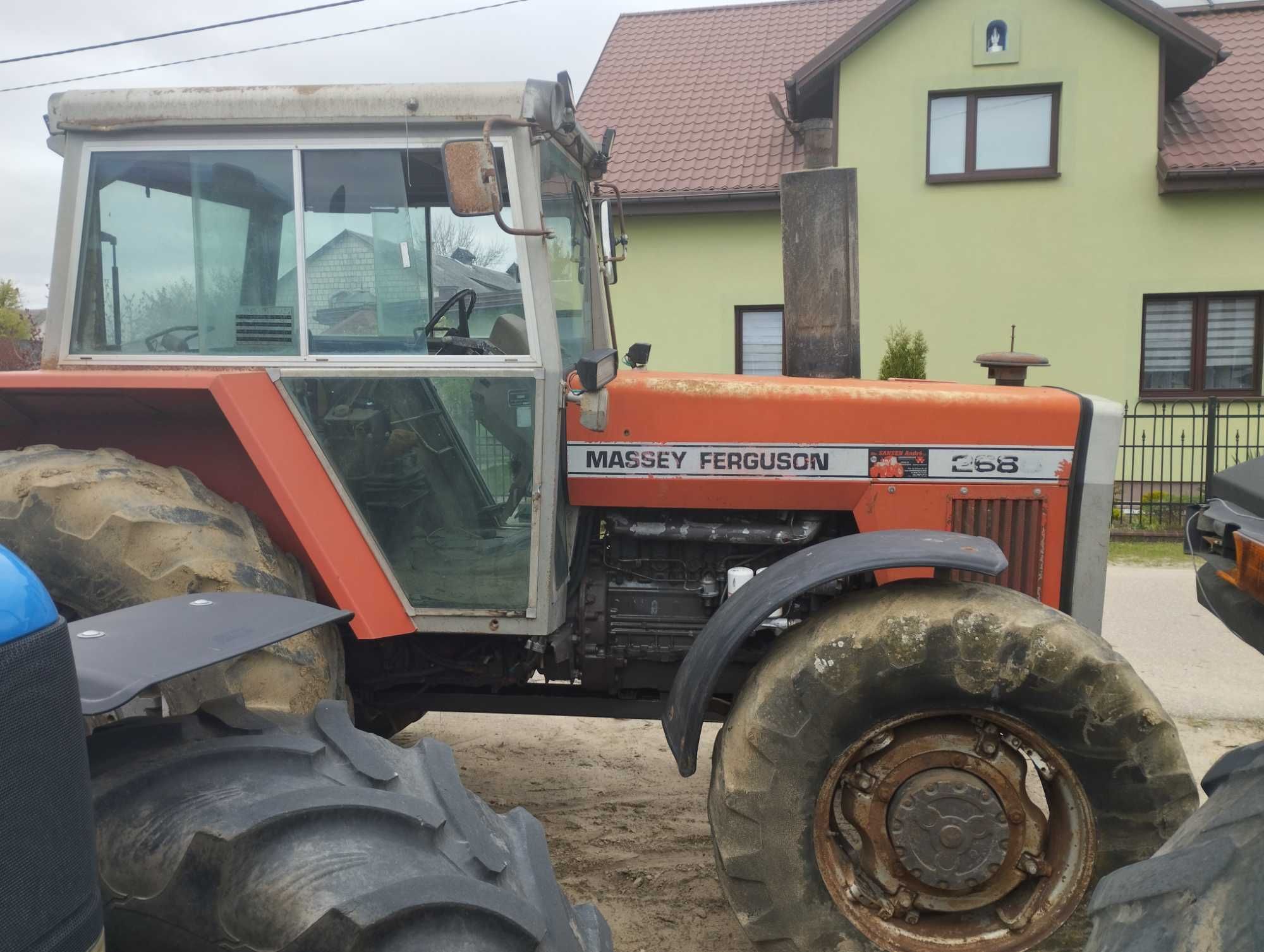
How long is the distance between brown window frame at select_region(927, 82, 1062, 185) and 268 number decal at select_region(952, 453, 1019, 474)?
1016 cm

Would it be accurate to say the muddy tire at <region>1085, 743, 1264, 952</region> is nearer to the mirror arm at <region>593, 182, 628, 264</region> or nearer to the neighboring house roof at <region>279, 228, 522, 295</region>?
the neighboring house roof at <region>279, 228, 522, 295</region>

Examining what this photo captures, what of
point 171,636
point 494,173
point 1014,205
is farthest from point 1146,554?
point 171,636

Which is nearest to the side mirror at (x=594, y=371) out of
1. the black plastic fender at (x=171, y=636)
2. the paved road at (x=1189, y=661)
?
the black plastic fender at (x=171, y=636)

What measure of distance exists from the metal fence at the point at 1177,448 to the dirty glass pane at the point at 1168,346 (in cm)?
39

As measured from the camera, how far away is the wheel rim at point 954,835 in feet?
8.82

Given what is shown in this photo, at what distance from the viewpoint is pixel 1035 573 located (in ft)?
10.8

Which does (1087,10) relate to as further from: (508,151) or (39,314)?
(39,314)

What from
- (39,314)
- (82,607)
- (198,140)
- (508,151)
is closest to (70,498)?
(82,607)

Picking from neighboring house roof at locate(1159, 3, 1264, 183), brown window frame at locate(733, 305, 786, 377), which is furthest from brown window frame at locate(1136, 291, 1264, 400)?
brown window frame at locate(733, 305, 786, 377)

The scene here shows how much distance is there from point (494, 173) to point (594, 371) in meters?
0.58

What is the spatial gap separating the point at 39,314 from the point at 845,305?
26.6 metres

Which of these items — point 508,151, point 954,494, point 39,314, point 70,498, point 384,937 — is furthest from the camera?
point 39,314

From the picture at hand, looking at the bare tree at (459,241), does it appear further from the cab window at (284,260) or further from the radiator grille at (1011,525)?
the radiator grille at (1011,525)

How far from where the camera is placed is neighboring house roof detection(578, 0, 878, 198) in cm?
1323
